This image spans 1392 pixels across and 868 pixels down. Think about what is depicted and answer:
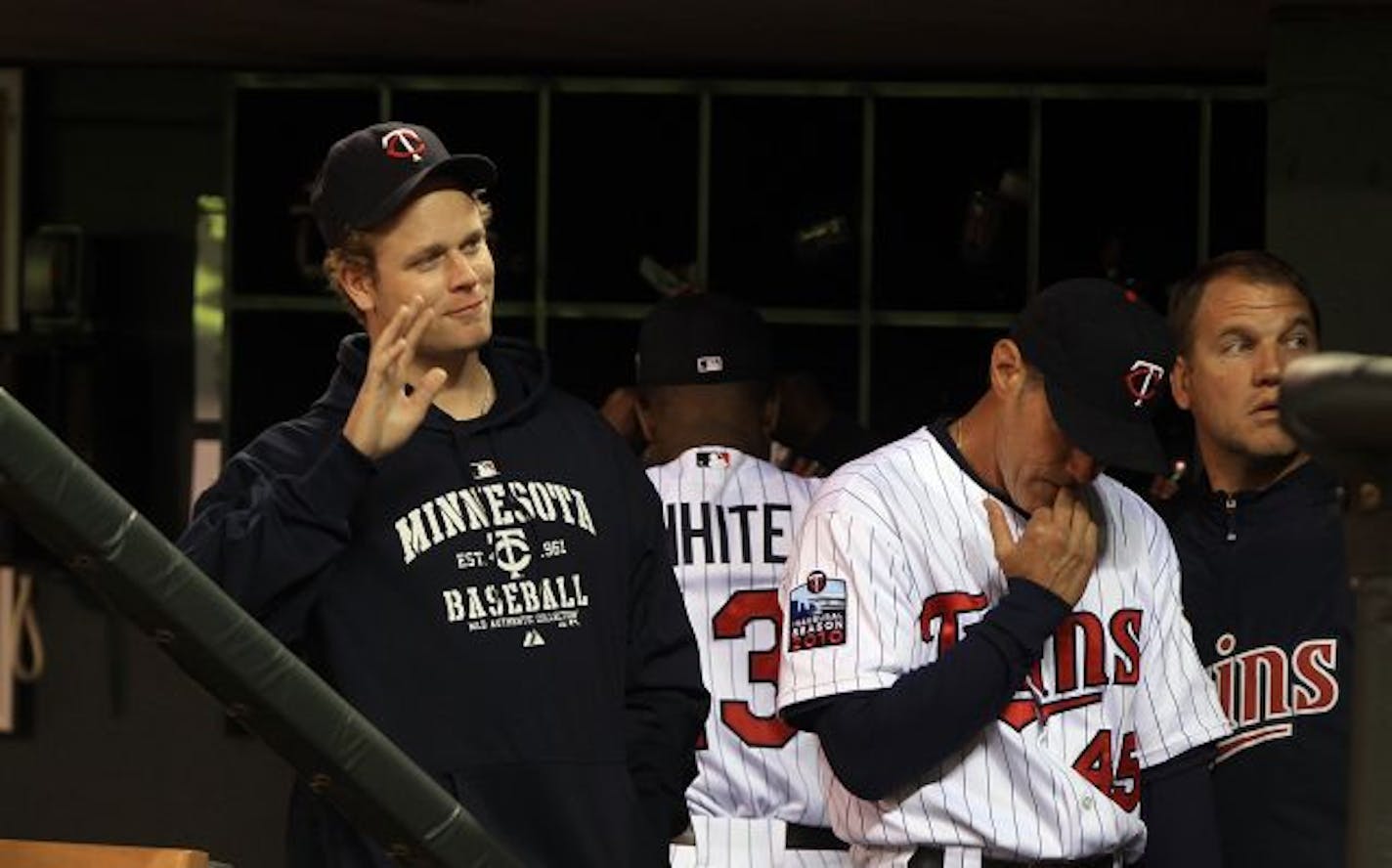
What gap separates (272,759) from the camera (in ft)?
25.3

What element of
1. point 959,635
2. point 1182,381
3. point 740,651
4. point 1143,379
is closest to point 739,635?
point 740,651

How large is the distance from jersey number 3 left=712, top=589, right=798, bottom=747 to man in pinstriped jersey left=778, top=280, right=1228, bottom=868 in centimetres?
102

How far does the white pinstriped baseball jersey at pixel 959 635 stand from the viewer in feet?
A: 12.1

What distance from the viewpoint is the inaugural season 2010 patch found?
369cm

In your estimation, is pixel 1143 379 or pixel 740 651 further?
pixel 740 651

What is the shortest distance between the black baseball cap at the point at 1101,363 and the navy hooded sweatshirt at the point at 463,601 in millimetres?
618

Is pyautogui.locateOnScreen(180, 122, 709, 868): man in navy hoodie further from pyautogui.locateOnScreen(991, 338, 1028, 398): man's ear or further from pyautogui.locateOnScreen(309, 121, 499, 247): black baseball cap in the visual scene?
pyautogui.locateOnScreen(991, 338, 1028, 398): man's ear

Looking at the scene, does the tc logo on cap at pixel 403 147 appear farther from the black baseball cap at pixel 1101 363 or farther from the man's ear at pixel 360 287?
the black baseball cap at pixel 1101 363

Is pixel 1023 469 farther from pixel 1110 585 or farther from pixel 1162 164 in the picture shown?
pixel 1162 164

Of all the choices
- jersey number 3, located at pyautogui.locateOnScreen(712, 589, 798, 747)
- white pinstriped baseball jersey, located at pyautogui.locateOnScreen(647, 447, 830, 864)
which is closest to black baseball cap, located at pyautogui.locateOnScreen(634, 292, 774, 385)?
white pinstriped baseball jersey, located at pyautogui.locateOnScreen(647, 447, 830, 864)

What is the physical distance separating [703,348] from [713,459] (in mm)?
245

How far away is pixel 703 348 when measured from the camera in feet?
17.0

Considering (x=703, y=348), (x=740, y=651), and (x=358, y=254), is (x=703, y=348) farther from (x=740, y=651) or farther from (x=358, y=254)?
(x=358, y=254)

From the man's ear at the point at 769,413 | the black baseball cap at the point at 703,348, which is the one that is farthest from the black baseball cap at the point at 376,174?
the man's ear at the point at 769,413
